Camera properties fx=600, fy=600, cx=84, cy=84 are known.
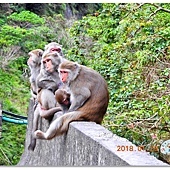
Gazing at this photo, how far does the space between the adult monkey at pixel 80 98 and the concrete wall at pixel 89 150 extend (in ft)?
0.31

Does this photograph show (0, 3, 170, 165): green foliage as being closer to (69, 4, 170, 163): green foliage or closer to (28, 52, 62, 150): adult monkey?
(69, 4, 170, 163): green foliage

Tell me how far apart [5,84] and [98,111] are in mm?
3044

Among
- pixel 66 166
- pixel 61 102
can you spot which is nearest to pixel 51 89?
pixel 61 102

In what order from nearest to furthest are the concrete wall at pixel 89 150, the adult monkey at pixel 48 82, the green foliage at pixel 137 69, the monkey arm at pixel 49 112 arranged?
1. the concrete wall at pixel 89 150
2. the monkey arm at pixel 49 112
3. the adult monkey at pixel 48 82
4. the green foliage at pixel 137 69

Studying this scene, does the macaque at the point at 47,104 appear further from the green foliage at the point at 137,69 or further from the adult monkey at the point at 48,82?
the green foliage at the point at 137,69

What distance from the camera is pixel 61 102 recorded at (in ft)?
12.6

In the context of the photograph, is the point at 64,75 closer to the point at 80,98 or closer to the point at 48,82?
the point at 80,98

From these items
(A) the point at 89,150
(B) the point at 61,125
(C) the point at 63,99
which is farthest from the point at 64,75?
(A) the point at 89,150

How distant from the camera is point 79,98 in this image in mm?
3729

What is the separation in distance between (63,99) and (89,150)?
2.30 ft

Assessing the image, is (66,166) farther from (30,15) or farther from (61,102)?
(30,15)

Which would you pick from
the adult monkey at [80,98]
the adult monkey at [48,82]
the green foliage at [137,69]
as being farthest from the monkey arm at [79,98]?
the green foliage at [137,69]

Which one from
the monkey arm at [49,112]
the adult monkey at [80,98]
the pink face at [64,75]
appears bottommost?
the monkey arm at [49,112]

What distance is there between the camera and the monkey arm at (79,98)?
3723 mm
